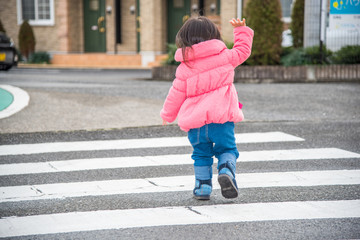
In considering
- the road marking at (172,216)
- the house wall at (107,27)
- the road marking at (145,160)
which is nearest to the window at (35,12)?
the house wall at (107,27)

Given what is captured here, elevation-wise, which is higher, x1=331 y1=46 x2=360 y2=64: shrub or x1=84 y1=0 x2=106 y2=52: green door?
x1=84 y1=0 x2=106 y2=52: green door

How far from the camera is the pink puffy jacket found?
12.5 ft

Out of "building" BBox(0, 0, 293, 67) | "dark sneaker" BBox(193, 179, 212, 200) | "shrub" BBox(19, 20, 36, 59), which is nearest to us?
"dark sneaker" BBox(193, 179, 212, 200)

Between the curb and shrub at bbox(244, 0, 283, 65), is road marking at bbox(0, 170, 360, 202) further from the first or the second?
shrub at bbox(244, 0, 283, 65)

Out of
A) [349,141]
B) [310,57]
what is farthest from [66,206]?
[310,57]

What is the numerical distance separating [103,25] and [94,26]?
46 centimetres

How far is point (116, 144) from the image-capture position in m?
6.39

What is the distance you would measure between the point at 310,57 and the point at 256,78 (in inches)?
57.3

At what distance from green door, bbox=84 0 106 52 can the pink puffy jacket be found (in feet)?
66.7

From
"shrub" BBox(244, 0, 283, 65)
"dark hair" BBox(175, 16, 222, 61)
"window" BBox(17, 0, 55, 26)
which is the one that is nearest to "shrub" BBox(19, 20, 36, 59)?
"window" BBox(17, 0, 55, 26)

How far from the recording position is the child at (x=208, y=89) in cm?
380

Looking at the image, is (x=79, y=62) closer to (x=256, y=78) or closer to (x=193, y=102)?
(x=256, y=78)

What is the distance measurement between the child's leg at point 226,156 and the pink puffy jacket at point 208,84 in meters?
0.08

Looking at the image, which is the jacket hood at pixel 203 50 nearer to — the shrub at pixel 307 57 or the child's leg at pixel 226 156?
the child's leg at pixel 226 156
